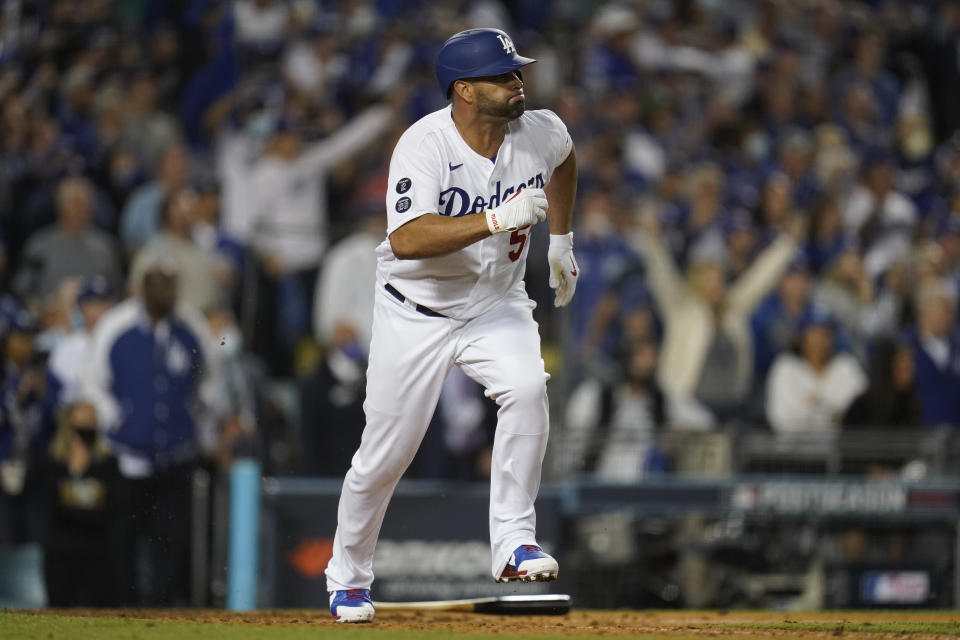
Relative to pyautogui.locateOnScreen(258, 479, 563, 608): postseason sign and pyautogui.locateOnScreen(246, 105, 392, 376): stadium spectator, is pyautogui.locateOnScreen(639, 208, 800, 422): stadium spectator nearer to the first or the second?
pyautogui.locateOnScreen(258, 479, 563, 608): postseason sign

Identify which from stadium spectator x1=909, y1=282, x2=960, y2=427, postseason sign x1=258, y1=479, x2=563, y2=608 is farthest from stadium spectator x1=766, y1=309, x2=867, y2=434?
postseason sign x1=258, y1=479, x2=563, y2=608

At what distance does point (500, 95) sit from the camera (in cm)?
538

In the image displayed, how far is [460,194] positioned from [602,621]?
207 cm

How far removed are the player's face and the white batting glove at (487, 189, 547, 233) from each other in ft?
1.32

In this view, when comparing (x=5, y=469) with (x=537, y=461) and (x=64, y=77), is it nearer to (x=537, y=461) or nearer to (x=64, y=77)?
(x=64, y=77)

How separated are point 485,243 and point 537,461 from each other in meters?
0.86

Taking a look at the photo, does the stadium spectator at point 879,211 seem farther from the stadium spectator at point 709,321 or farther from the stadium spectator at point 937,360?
the stadium spectator at point 937,360

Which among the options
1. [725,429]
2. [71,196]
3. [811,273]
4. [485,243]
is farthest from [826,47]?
[485,243]

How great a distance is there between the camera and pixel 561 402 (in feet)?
29.2

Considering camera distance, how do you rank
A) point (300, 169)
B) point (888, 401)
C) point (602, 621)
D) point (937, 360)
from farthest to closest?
1. point (300, 169)
2. point (937, 360)
3. point (888, 401)
4. point (602, 621)

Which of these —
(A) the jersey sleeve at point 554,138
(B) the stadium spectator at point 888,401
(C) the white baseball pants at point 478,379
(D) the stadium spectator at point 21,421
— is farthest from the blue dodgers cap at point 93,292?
(B) the stadium spectator at point 888,401

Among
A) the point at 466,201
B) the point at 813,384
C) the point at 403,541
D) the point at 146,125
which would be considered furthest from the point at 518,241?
the point at 146,125

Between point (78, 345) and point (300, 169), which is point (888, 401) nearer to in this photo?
point (300, 169)

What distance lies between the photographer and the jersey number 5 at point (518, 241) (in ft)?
18.4
